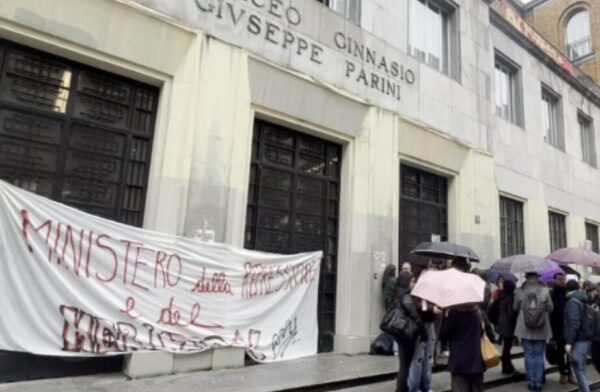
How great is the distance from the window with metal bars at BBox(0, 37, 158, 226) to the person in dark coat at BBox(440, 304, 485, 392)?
443 cm

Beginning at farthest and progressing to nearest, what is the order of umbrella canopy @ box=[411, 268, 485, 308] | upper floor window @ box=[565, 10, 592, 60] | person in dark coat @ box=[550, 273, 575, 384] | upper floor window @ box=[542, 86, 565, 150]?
1. upper floor window @ box=[565, 10, 592, 60]
2. upper floor window @ box=[542, 86, 565, 150]
3. person in dark coat @ box=[550, 273, 575, 384]
4. umbrella canopy @ box=[411, 268, 485, 308]

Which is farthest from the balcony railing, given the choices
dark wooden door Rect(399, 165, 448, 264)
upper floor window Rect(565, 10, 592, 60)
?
dark wooden door Rect(399, 165, 448, 264)

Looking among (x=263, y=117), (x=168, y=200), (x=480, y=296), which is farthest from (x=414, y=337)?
(x=263, y=117)

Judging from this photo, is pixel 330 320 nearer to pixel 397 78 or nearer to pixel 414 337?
pixel 414 337

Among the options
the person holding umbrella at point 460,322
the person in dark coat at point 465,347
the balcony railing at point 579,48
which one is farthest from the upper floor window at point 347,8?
the balcony railing at point 579,48

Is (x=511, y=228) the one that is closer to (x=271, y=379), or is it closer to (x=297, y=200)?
(x=297, y=200)

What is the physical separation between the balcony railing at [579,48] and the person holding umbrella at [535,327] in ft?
77.3

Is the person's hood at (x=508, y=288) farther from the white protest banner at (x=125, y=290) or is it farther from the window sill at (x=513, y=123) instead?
the window sill at (x=513, y=123)

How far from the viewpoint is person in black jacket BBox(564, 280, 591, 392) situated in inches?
237

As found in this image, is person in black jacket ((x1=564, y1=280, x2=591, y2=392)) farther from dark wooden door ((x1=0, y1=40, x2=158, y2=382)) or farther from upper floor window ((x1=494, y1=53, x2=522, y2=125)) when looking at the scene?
upper floor window ((x1=494, y1=53, x2=522, y2=125))

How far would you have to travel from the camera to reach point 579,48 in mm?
25219

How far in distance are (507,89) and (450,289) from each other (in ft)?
39.4

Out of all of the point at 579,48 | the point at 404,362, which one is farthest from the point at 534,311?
the point at 579,48

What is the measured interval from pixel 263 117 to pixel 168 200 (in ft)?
7.85
